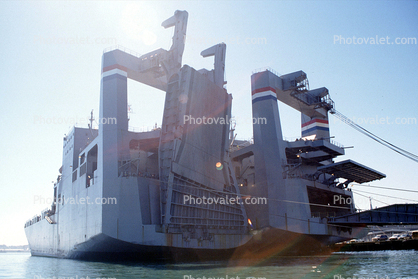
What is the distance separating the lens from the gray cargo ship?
29.3 m

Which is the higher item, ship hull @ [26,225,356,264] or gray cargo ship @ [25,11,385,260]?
gray cargo ship @ [25,11,385,260]

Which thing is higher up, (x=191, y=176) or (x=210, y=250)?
(x=191, y=176)

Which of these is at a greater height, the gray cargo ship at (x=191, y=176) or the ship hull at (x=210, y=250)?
the gray cargo ship at (x=191, y=176)

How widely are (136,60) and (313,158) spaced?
931 inches

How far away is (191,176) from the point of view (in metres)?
32.2

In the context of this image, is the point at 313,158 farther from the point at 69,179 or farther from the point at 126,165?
the point at 69,179

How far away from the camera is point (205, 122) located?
34.6 meters

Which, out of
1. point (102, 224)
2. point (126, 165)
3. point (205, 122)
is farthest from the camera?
point (205, 122)

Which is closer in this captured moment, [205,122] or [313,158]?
[205,122]

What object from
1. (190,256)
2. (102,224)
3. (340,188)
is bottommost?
(190,256)

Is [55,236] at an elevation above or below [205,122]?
below

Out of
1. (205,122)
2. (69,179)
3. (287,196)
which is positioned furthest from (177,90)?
(69,179)

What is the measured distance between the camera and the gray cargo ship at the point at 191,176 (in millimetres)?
29297

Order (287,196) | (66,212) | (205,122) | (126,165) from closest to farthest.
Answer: (126,165) → (205,122) → (287,196) → (66,212)
